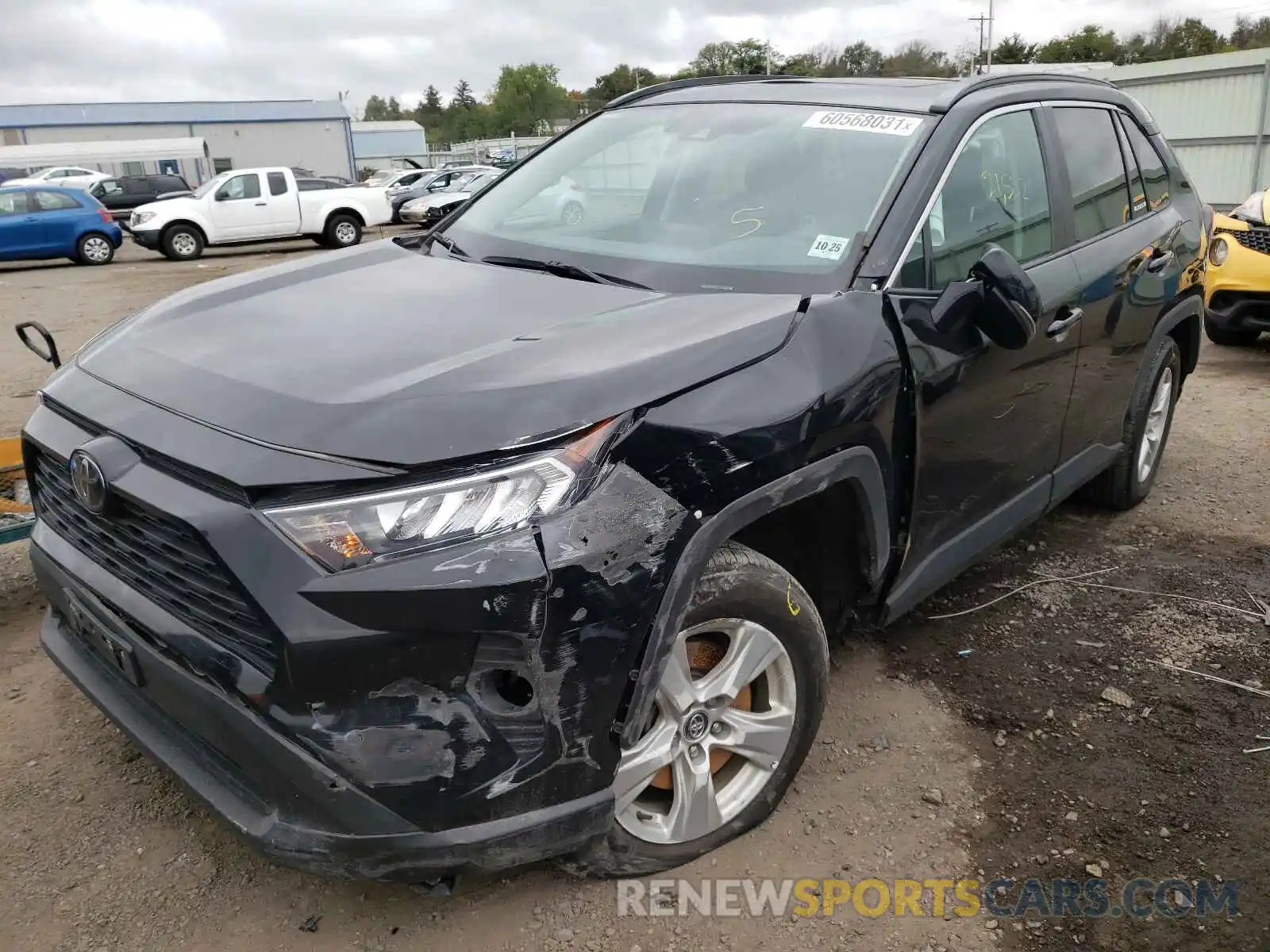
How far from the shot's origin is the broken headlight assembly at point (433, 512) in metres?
1.74

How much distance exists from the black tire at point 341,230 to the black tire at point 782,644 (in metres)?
19.0

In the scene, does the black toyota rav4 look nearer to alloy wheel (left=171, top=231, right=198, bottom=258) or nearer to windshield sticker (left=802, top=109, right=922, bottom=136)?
windshield sticker (left=802, top=109, right=922, bottom=136)

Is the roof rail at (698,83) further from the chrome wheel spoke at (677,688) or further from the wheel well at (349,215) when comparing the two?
the wheel well at (349,215)

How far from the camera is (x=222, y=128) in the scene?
5041cm

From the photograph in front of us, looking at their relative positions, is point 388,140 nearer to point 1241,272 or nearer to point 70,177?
point 70,177

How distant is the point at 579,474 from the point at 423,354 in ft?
1.73

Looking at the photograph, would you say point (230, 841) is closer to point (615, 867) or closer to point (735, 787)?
point (615, 867)

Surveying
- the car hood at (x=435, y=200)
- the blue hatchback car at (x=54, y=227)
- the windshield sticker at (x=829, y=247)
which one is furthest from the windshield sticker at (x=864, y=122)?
the car hood at (x=435, y=200)

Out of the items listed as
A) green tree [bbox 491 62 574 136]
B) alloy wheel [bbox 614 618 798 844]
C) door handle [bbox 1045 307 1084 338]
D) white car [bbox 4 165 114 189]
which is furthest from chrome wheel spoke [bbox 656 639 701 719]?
green tree [bbox 491 62 574 136]

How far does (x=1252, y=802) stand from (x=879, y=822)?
1031 millimetres

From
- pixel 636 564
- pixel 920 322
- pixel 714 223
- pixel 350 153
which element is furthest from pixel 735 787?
pixel 350 153

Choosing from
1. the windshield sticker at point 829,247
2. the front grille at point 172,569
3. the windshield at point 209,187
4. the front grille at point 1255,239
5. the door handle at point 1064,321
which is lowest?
the front grille at point 172,569

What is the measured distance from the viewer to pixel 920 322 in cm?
258

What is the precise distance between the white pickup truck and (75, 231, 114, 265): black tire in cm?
63
